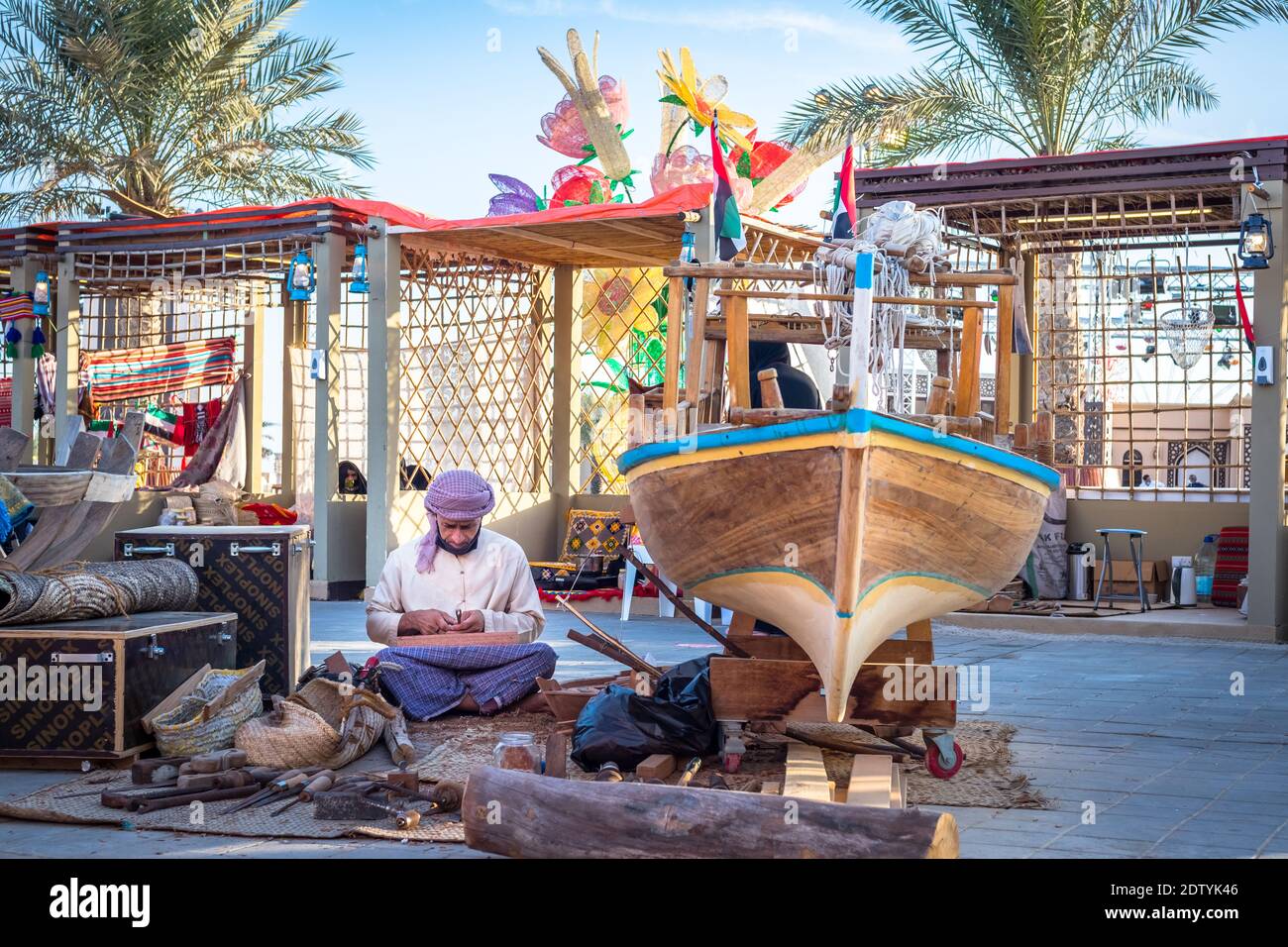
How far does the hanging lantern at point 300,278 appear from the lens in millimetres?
9094

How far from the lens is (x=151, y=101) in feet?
38.7

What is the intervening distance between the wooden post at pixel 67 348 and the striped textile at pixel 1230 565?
7492 mm

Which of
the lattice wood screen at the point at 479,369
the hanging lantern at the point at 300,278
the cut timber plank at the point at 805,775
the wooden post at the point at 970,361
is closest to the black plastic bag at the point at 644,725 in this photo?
the cut timber plank at the point at 805,775

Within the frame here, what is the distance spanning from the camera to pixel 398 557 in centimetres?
467

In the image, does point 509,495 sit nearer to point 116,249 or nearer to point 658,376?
point 658,376

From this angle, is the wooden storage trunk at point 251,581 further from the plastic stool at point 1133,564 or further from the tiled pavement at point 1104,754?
the plastic stool at point 1133,564

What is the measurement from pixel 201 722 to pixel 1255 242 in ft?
18.4

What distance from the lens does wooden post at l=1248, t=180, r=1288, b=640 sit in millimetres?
7391

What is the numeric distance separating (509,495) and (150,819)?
6775 mm

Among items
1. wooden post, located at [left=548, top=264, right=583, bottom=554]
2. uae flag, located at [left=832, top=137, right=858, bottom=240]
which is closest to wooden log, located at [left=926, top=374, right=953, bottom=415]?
uae flag, located at [left=832, top=137, right=858, bottom=240]

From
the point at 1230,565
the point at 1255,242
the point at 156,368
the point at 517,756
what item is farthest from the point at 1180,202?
the point at 156,368

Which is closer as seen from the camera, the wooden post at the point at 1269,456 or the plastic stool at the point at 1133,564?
the wooden post at the point at 1269,456

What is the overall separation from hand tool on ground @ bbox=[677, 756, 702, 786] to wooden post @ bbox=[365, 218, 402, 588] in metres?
5.57
